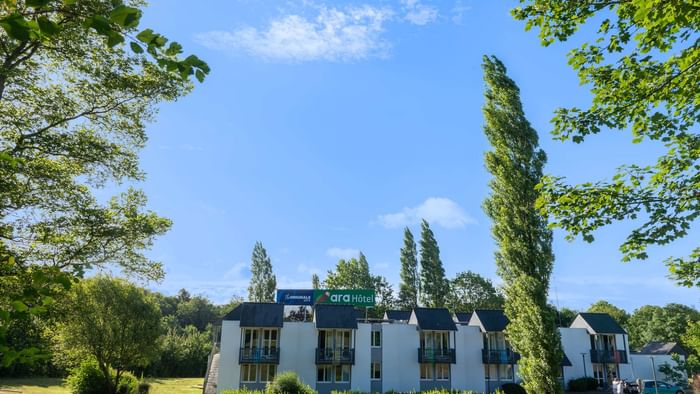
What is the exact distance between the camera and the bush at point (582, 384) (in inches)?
1524

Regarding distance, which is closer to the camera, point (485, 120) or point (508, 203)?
point (508, 203)

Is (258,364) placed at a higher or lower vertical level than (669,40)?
lower

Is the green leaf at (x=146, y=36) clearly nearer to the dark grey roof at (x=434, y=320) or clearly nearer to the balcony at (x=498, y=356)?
the dark grey roof at (x=434, y=320)

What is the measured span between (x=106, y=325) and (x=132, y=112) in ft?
64.6

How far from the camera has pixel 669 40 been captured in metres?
7.54

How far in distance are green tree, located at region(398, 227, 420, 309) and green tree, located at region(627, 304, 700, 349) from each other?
116 ft

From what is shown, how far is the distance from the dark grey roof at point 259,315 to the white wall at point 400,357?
9388mm

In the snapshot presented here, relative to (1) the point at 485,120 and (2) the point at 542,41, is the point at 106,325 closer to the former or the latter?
(1) the point at 485,120

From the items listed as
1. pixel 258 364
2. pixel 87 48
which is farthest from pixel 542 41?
pixel 258 364

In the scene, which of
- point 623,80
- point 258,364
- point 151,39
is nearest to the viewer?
point 151,39

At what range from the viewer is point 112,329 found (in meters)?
26.3

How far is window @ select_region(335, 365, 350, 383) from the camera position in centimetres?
3628

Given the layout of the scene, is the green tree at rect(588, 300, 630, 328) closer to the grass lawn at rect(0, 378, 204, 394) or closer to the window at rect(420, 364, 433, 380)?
the window at rect(420, 364, 433, 380)

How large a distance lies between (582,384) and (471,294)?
80.5ft
